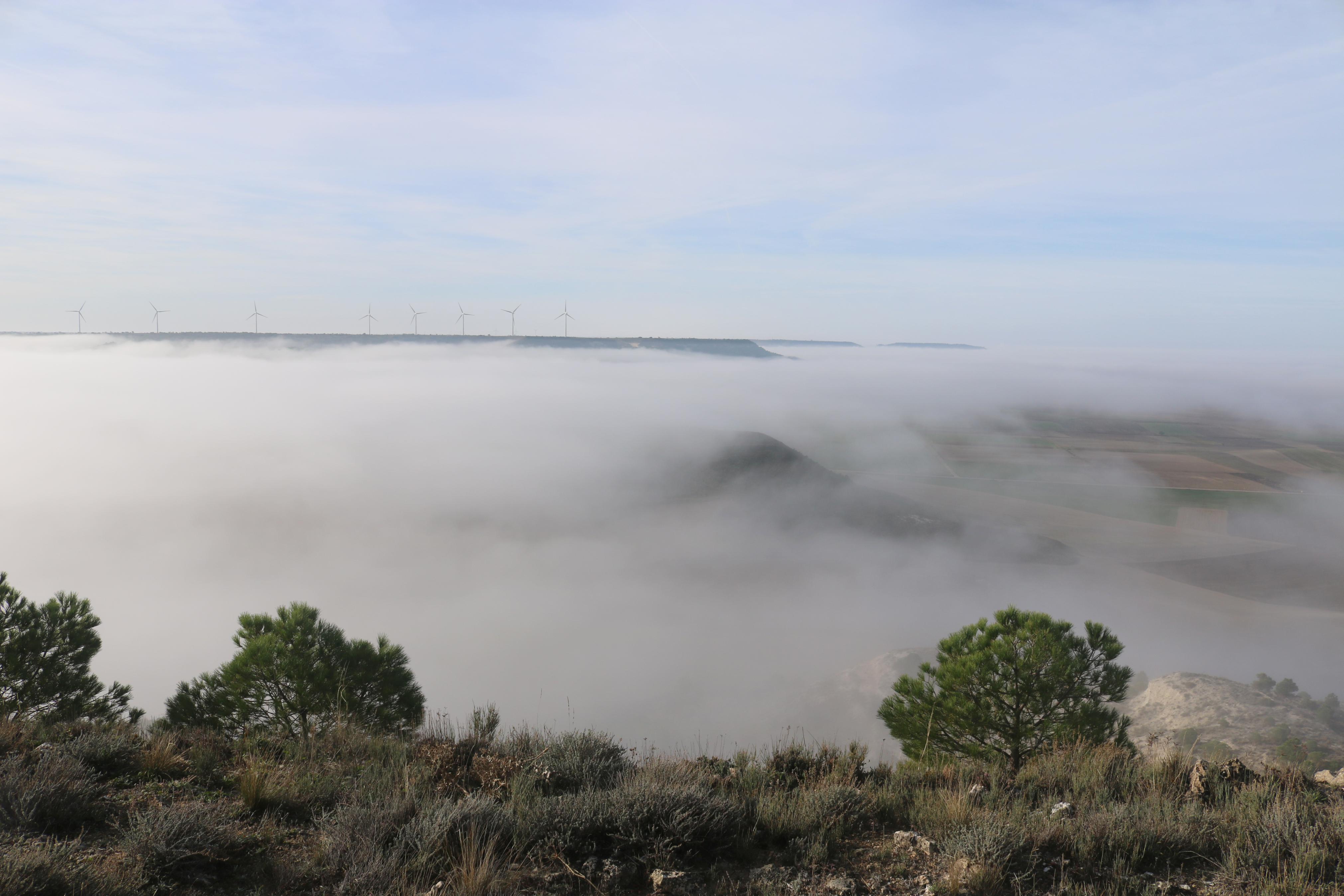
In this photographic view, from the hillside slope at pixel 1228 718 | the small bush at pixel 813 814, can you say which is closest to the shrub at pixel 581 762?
the small bush at pixel 813 814

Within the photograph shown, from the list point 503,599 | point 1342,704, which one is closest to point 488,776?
point 1342,704

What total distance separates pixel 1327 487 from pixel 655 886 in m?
252

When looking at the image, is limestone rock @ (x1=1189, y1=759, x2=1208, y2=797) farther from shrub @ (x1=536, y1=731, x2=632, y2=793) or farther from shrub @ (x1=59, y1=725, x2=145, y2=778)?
shrub @ (x1=59, y1=725, x2=145, y2=778)

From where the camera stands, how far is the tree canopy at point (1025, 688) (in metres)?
16.2

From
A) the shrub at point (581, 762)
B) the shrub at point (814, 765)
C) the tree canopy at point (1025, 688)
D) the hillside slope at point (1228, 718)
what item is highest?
the shrub at point (581, 762)

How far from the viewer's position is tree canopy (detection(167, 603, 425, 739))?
20422 mm

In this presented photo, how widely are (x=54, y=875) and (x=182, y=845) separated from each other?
2.72 ft

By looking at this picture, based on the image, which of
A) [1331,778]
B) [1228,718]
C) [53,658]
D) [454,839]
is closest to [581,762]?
[454,839]

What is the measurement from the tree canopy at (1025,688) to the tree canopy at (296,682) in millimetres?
14923

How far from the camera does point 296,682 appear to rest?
20656 millimetres

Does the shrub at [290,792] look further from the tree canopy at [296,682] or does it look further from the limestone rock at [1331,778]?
the tree canopy at [296,682]

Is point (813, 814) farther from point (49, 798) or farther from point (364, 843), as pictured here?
point (49, 798)

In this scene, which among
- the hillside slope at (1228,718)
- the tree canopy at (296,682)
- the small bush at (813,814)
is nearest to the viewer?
the small bush at (813,814)

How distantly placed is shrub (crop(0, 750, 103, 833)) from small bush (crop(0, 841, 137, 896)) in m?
0.82
